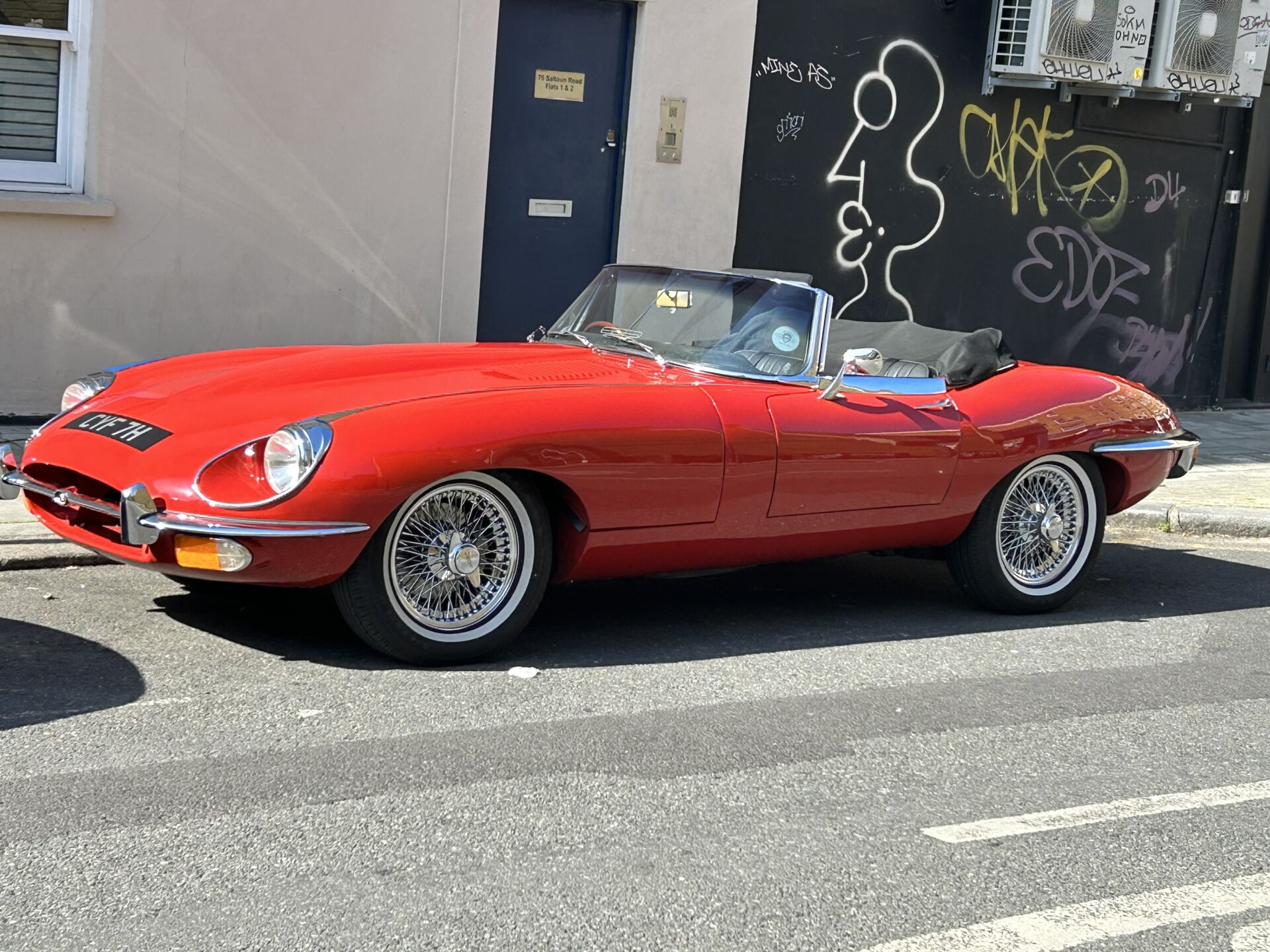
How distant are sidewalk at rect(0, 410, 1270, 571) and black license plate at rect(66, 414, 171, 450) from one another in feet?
3.69

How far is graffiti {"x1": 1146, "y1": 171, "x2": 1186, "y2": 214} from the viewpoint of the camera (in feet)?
42.5

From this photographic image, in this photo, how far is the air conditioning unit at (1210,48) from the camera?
39.1ft

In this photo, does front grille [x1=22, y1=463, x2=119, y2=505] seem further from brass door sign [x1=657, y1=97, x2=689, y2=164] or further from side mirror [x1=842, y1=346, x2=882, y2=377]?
brass door sign [x1=657, y1=97, x2=689, y2=164]

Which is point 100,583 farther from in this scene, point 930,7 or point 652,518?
point 930,7

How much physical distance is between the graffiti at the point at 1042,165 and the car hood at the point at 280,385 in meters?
6.93

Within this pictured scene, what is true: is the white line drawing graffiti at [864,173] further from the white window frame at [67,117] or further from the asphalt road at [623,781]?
the asphalt road at [623,781]

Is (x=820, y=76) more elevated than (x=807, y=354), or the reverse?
(x=820, y=76)

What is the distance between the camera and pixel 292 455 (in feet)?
15.1

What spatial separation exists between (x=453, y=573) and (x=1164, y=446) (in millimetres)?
3373

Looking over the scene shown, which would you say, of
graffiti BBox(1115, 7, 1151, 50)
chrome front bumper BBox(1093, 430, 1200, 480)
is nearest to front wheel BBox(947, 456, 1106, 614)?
chrome front bumper BBox(1093, 430, 1200, 480)

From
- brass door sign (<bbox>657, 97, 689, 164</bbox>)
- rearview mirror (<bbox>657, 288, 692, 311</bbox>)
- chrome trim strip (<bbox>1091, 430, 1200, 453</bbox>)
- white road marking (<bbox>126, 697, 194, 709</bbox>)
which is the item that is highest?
brass door sign (<bbox>657, 97, 689, 164</bbox>)

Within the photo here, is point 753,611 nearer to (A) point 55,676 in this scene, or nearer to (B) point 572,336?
(B) point 572,336

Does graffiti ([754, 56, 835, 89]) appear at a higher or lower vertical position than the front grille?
higher

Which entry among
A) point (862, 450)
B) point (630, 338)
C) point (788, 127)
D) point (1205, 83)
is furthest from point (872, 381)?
point (1205, 83)
